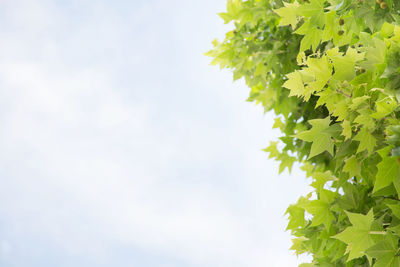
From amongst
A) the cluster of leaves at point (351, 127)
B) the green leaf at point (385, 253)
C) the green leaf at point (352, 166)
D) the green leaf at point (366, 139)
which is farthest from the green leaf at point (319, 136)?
the green leaf at point (385, 253)

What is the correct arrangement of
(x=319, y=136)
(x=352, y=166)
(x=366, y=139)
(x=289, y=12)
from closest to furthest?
(x=366, y=139)
(x=319, y=136)
(x=352, y=166)
(x=289, y=12)

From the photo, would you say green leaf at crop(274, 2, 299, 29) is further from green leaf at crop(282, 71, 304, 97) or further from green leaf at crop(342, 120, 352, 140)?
green leaf at crop(342, 120, 352, 140)

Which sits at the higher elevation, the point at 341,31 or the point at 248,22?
the point at 248,22

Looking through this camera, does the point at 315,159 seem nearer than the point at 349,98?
No

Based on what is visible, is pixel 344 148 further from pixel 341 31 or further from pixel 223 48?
pixel 223 48

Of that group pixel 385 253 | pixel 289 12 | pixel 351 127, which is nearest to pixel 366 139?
pixel 351 127

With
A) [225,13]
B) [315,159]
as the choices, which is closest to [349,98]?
[315,159]

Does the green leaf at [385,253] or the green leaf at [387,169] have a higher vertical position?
the green leaf at [387,169]

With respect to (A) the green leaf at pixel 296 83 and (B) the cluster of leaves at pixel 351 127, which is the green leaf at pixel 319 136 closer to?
(B) the cluster of leaves at pixel 351 127

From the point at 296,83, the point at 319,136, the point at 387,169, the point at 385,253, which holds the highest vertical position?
the point at 296,83

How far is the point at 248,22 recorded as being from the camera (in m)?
3.27

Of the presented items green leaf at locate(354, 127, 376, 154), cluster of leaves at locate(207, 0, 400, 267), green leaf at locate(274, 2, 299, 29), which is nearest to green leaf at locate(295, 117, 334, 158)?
cluster of leaves at locate(207, 0, 400, 267)

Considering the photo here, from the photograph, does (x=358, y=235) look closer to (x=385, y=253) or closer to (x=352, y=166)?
(x=385, y=253)

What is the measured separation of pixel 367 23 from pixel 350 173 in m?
0.74
